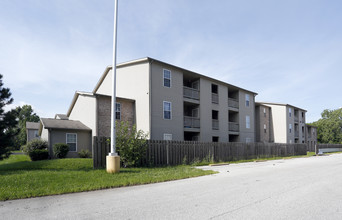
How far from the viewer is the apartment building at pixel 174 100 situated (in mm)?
20938

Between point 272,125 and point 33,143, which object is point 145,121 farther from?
point 272,125

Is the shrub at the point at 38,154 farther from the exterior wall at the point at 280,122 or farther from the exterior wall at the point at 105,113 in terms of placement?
the exterior wall at the point at 280,122

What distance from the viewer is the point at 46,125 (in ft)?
62.7

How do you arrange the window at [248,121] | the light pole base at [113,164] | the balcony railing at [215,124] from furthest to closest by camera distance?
1. the window at [248,121]
2. the balcony railing at [215,124]
3. the light pole base at [113,164]

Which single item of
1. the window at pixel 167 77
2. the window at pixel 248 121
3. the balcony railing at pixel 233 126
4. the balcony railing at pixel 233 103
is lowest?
the balcony railing at pixel 233 126

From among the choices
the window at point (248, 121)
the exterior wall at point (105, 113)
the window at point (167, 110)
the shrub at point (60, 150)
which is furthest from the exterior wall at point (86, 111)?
the window at point (248, 121)

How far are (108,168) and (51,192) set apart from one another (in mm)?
3439

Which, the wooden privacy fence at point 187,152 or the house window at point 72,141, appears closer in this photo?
the wooden privacy fence at point 187,152

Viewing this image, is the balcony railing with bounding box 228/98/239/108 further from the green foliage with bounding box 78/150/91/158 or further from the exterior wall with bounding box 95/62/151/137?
the green foliage with bounding box 78/150/91/158

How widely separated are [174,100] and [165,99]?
1.12 meters

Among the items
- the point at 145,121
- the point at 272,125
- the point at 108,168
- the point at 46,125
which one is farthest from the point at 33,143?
the point at 272,125

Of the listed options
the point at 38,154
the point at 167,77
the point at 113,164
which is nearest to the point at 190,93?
the point at 167,77

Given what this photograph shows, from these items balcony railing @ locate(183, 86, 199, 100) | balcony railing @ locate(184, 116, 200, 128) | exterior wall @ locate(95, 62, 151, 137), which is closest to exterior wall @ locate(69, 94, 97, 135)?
exterior wall @ locate(95, 62, 151, 137)

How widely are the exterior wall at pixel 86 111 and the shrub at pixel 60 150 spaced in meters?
2.43
